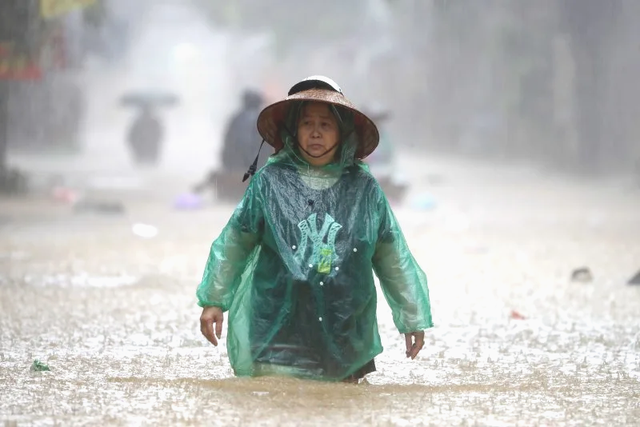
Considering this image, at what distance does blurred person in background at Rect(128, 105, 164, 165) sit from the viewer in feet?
104

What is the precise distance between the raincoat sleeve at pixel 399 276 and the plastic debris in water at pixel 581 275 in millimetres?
4633

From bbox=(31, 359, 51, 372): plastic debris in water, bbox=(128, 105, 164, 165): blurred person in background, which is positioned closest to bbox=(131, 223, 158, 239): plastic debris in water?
bbox=(31, 359, 51, 372): plastic debris in water

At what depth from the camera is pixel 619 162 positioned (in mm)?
26328

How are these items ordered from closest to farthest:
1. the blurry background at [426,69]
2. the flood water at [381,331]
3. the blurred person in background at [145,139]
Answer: the flood water at [381,331], the blurry background at [426,69], the blurred person in background at [145,139]

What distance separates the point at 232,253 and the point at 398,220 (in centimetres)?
889

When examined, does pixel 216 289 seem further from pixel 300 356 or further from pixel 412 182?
pixel 412 182

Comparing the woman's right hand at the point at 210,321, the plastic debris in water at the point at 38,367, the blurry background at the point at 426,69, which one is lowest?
the plastic debris in water at the point at 38,367

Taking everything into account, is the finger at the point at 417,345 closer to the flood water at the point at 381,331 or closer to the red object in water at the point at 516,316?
the flood water at the point at 381,331

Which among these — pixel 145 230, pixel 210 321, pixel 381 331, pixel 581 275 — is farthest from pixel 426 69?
pixel 210 321

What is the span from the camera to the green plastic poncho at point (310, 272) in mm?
4844

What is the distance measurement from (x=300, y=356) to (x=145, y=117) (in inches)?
1093

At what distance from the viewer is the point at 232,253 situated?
4914 millimetres

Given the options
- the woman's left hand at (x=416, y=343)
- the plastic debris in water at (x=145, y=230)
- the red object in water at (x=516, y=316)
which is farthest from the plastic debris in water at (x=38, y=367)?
the plastic debris in water at (x=145, y=230)

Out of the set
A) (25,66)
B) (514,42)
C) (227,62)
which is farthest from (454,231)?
(227,62)
